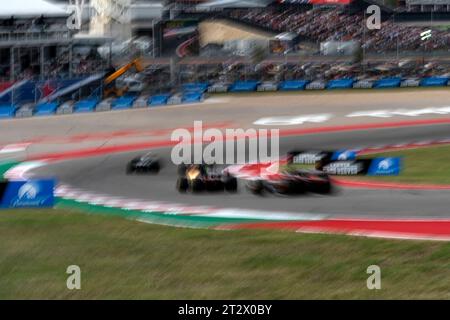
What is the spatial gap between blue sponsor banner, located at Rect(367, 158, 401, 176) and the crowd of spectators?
28730 millimetres

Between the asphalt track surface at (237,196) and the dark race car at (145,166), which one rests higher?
the dark race car at (145,166)

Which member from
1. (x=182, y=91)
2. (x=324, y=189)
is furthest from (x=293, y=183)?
(x=182, y=91)

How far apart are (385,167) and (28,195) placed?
6.71 meters

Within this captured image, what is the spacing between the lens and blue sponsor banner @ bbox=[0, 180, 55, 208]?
13.3 metres

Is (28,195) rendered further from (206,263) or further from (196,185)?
(206,263)

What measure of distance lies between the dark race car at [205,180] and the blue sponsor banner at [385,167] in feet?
11.1

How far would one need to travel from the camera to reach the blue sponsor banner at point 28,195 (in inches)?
524

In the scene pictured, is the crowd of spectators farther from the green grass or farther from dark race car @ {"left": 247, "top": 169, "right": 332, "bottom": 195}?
the green grass

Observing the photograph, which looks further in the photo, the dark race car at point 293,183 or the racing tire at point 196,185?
the racing tire at point 196,185

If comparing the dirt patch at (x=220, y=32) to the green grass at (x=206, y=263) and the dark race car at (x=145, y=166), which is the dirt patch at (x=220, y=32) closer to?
the dark race car at (x=145, y=166)

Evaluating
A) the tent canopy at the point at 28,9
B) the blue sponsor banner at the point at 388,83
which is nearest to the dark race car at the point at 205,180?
the tent canopy at the point at 28,9

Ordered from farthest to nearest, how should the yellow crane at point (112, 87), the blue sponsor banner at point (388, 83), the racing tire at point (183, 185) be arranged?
the blue sponsor banner at point (388, 83) → the yellow crane at point (112, 87) → the racing tire at point (183, 185)

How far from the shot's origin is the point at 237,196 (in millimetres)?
14156

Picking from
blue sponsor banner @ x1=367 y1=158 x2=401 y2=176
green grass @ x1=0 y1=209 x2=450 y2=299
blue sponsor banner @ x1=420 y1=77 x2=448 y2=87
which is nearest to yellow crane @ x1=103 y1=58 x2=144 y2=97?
blue sponsor banner @ x1=420 y1=77 x2=448 y2=87
